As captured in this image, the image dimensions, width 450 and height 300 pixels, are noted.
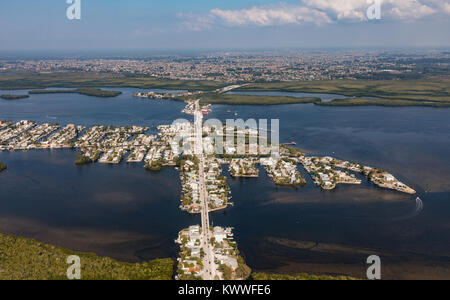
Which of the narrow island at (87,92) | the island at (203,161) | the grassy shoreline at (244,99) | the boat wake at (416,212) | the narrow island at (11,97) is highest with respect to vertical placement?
the narrow island at (87,92)

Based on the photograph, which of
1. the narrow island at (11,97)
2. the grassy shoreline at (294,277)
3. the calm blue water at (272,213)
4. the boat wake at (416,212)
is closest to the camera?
the grassy shoreline at (294,277)

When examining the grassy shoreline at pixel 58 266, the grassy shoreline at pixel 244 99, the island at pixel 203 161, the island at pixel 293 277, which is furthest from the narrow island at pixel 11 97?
the island at pixel 293 277

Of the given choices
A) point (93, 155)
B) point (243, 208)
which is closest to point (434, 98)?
point (243, 208)

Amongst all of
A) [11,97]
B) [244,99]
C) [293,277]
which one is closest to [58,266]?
[293,277]

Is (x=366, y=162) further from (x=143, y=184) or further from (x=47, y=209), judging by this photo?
(x=47, y=209)

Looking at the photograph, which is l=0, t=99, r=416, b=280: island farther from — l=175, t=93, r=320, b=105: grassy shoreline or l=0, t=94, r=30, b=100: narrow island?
l=0, t=94, r=30, b=100: narrow island

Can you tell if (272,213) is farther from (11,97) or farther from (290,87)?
(11,97)

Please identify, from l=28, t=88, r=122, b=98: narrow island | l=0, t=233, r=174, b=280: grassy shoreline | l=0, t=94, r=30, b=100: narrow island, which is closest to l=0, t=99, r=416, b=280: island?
l=0, t=233, r=174, b=280: grassy shoreline

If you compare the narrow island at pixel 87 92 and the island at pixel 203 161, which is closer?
the island at pixel 203 161

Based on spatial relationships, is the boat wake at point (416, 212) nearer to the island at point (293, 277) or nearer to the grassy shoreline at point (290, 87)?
the island at point (293, 277)
